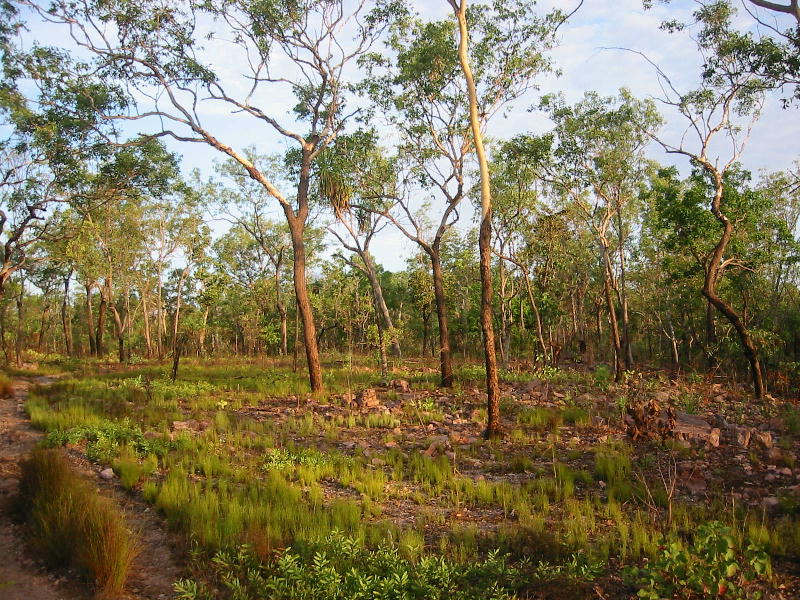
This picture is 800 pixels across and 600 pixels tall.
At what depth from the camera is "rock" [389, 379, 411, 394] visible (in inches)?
629

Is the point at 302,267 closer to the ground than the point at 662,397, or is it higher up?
higher up

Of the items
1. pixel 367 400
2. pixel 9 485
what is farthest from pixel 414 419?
pixel 9 485

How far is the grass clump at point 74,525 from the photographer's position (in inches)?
195

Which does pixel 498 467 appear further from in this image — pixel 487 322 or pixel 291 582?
pixel 291 582

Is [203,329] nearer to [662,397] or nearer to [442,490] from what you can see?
[442,490]

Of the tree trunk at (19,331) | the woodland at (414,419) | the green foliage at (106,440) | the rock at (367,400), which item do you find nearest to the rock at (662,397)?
the woodland at (414,419)

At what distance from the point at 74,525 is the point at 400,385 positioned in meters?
11.4

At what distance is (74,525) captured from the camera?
551cm

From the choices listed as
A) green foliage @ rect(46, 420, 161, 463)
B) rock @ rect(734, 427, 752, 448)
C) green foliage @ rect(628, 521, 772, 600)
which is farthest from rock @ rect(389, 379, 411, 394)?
green foliage @ rect(628, 521, 772, 600)

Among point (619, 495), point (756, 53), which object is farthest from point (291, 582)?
point (756, 53)

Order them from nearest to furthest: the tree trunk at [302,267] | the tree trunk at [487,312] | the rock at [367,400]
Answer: the tree trunk at [487,312]
the rock at [367,400]
the tree trunk at [302,267]

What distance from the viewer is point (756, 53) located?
13133 millimetres

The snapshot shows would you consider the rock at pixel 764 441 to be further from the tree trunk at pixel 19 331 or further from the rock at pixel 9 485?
the tree trunk at pixel 19 331

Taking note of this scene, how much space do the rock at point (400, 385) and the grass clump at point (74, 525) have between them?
33.2 ft
